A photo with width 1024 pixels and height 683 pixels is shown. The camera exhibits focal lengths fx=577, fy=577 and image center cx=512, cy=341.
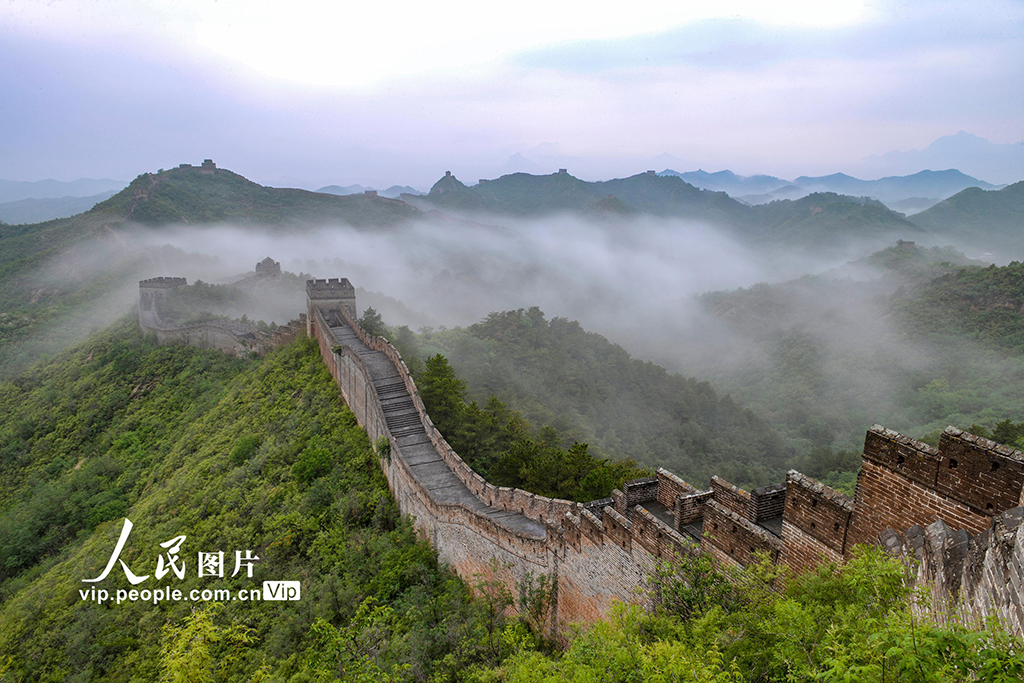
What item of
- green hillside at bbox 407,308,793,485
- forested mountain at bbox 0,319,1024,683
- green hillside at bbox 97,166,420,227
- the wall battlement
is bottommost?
green hillside at bbox 407,308,793,485

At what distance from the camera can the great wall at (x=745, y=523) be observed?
5.25 meters

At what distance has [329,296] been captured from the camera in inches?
1448

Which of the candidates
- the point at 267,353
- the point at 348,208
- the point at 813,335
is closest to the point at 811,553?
the point at 267,353

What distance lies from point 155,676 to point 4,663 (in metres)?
7.29

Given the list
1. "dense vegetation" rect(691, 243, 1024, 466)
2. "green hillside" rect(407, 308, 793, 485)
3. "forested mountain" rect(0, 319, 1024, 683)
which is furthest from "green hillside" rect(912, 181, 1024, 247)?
"forested mountain" rect(0, 319, 1024, 683)

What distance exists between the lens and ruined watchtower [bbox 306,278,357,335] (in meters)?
36.2

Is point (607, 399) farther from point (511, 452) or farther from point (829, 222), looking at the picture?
point (829, 222)

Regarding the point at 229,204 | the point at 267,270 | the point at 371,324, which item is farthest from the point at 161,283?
the point at 229,204

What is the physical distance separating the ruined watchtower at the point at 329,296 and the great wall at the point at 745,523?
18.0 metres

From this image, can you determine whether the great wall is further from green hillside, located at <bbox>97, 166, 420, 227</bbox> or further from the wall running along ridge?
green hillside, located at <bbox>97, 166, 420, 227</bbox>

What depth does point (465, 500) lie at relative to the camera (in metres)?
17.0

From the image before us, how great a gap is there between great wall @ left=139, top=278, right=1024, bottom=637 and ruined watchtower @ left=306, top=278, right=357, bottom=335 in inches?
708

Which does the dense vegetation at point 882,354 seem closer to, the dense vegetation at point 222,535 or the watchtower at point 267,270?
the dense vegetation at point 222,535

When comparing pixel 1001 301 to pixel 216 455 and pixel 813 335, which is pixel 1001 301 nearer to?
pixel 813 335
